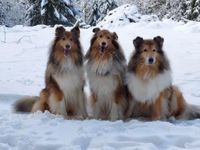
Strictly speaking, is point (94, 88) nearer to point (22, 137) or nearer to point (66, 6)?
point (22, 137)

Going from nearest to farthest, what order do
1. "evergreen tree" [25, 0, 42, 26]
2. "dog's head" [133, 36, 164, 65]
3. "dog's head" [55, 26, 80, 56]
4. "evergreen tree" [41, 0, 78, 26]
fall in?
"dog's head" [133, 36, 164, 65], "dog's head" [55, 26, 80, 56], "evergreen tree" [41, 0, 78, 26], "evergreen tree" [25, 0, 42, 26]

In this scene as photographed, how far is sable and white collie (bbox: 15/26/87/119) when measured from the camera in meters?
6.39

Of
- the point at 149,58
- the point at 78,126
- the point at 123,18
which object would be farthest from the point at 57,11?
the point at 78,126

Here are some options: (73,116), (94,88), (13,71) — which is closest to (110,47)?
(94,88)

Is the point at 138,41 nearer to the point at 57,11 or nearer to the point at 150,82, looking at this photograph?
the point at 150,82

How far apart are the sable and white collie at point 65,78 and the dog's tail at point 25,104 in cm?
25

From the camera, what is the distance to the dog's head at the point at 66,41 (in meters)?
6.36

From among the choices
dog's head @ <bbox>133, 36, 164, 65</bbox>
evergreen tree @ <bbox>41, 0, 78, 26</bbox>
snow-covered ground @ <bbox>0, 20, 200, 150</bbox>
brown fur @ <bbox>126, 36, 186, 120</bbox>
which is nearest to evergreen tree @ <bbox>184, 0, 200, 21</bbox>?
evergreen tree @ <bbox>41, 0, 78, 26</bbox>

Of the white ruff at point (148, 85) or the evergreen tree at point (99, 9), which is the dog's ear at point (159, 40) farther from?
the evergreen tree at point (99, 9)

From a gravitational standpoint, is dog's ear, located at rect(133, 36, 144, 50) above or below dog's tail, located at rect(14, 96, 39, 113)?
above

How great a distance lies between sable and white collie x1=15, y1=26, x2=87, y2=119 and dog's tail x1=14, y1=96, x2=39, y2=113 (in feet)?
0.83

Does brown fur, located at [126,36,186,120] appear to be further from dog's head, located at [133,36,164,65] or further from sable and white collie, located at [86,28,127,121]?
sable and white collie, located at [86,28,127,121]

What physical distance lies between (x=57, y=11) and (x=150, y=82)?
63.3 feet

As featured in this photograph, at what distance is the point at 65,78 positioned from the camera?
6.40 meters
